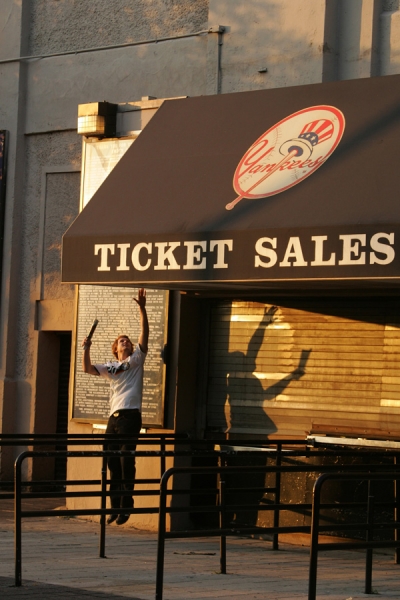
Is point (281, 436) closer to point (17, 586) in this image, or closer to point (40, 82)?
point (17, 586)

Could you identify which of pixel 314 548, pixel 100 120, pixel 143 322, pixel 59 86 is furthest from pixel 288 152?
pixel 59 86

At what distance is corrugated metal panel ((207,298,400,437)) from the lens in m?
10.6

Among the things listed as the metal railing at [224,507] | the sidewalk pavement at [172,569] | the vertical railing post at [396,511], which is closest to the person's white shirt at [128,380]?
the sidewalk pavement at [172,569]

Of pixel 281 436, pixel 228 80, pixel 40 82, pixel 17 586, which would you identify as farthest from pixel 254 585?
pixel 40 82

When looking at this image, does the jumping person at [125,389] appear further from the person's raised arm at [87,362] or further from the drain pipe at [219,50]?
the drain pipe at [219,50]

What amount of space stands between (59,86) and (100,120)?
2.73 metres

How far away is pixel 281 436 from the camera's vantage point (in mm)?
11258

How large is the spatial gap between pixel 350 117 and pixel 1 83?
23.4ft

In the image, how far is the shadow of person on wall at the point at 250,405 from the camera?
11344 millimetres

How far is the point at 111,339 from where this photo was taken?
486 inches

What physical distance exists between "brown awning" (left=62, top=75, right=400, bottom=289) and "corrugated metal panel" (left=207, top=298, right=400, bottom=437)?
2.49 feet

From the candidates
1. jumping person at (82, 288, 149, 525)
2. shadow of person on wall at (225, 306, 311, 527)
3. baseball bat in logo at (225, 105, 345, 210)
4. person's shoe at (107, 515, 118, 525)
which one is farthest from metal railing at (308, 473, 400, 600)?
person's shoe at (107, 515, 118, 525)

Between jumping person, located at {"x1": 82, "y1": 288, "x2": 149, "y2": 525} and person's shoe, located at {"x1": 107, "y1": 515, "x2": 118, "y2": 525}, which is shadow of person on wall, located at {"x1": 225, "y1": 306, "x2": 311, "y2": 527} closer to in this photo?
jumping person, located at {"x1": 82, "y1": 288, "x2": 149, "y2": 525}

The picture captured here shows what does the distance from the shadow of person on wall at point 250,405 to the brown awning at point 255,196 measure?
870mm
